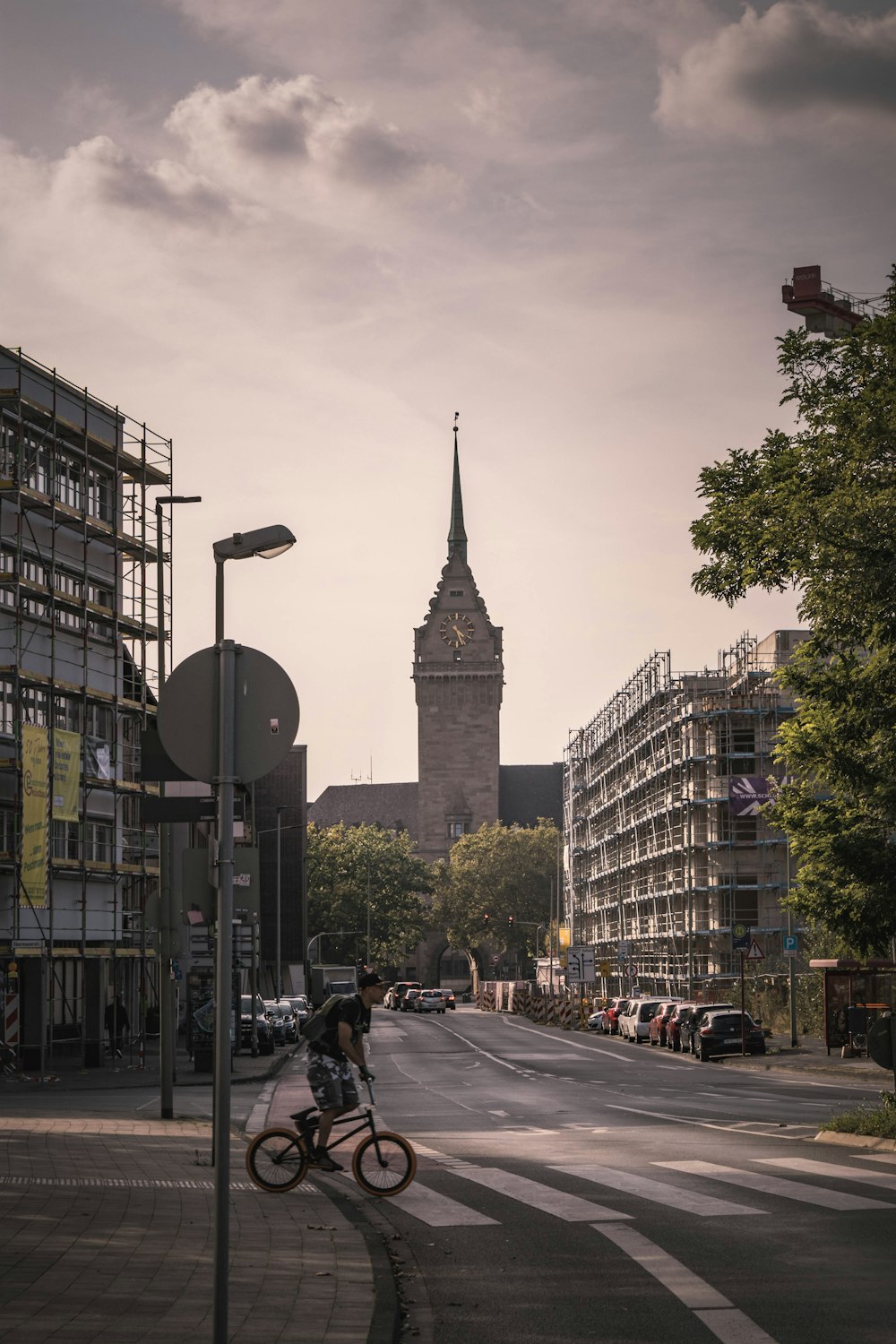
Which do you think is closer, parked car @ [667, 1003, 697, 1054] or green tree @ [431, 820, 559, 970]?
parked car @ [667, 1003, 697, 1054]

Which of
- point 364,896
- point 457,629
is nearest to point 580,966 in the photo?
point 364,896

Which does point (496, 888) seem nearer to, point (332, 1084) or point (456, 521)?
point (456, 521)

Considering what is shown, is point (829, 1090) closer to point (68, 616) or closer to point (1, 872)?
point (1, 872)

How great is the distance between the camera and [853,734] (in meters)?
18.8

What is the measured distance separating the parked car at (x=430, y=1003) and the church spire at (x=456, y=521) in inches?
2545

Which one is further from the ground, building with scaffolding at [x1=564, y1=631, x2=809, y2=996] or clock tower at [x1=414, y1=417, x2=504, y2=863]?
clock tower at [x1=414, y1=417, x2=504, y2=863]

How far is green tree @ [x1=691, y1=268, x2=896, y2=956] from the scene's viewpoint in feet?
60.5

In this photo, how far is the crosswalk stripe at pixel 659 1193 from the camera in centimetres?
1270

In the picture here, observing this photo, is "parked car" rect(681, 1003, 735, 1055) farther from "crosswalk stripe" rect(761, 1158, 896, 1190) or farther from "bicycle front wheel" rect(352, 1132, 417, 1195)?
"bicycle front wheel" rect(352, 1132, 417, 1195)

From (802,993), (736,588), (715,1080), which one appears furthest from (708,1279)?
(802,993)

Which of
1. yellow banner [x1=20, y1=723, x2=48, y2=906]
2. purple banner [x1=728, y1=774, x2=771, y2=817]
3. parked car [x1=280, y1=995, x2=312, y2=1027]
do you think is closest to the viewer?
yellow banner [x1=20, y1=723, x2=48, y2=906]

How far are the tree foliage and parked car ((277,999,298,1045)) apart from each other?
268ft

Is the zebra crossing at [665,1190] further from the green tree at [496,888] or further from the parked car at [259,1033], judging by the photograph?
the green tree at [496,888]

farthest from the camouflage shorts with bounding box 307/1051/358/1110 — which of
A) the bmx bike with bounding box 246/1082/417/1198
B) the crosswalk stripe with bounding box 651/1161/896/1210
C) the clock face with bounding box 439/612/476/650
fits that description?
the clock face with bounding box 439/612/476/650
